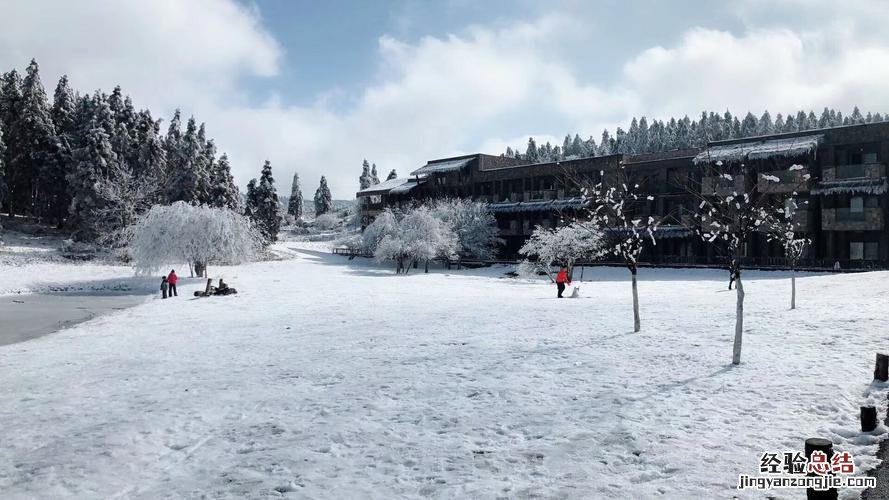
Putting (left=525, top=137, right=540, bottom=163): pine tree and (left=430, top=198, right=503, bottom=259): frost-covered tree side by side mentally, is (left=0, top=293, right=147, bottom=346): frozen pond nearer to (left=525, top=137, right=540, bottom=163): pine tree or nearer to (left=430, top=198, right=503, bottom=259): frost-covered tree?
(left=430, top=198, right=503, bottom=259): frost-covered tree

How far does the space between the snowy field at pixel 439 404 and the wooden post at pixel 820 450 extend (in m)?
1.29

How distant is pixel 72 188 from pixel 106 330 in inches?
1837

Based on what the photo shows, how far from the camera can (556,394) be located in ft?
35.4

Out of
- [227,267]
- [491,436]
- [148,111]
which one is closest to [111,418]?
[491,436]

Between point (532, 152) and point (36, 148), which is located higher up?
point (532, 152)

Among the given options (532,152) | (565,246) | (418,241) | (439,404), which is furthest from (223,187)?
(532,152)

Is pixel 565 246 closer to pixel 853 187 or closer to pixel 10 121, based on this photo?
pixel 853 187

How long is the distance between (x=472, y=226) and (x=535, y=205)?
24.4 ft

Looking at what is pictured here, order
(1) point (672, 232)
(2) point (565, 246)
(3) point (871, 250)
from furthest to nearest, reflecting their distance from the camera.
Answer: (1) point (672, 232) → (2) point (565, 246) → (3) point (871, 250)

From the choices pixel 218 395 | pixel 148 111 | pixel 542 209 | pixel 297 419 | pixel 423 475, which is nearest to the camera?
pixel 423 475

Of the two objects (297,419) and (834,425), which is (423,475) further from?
(834,425)

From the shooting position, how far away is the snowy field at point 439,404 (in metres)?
7.60

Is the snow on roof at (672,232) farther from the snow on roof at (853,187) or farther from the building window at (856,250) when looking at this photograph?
the building window at (856,250)

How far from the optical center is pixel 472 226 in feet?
192
